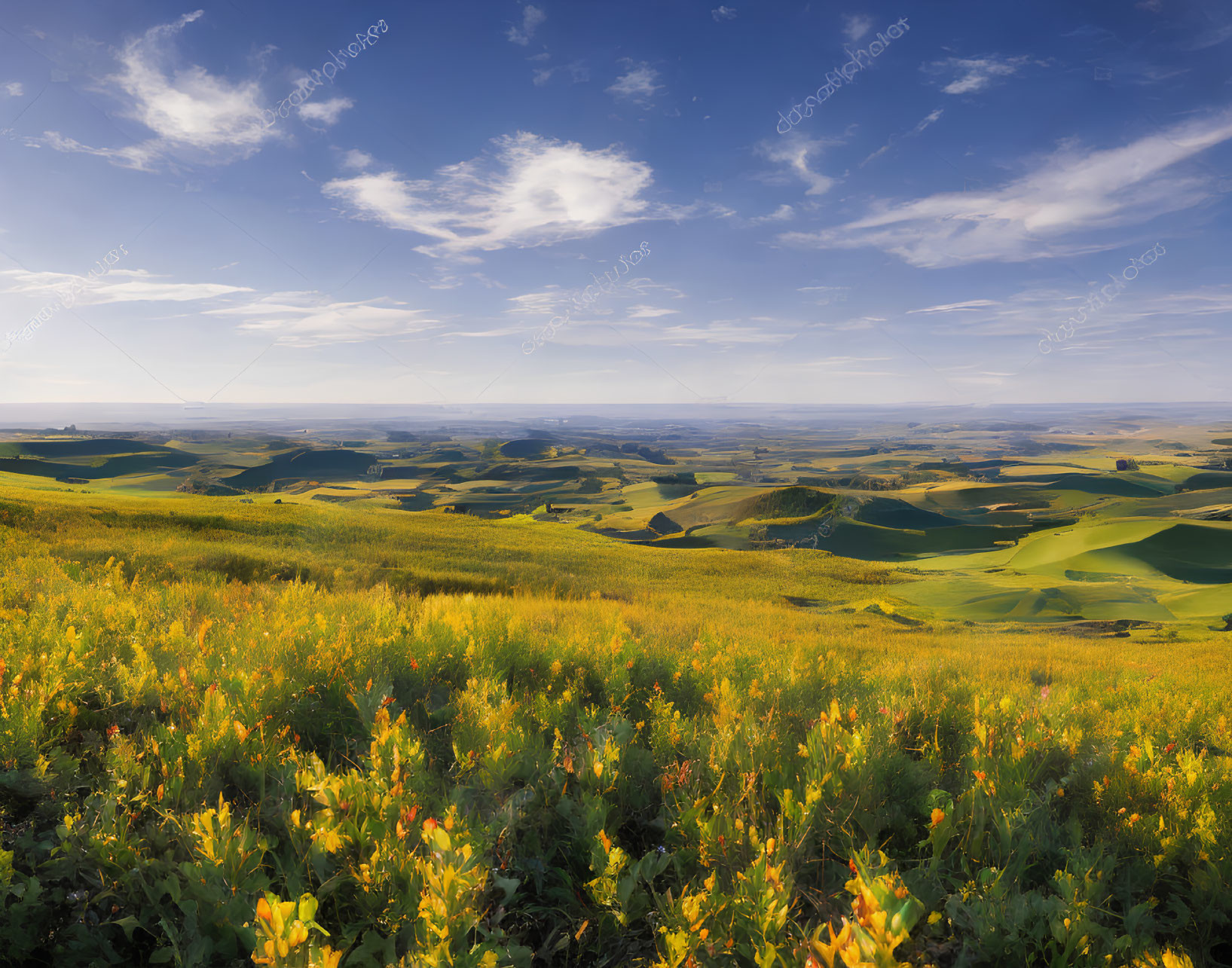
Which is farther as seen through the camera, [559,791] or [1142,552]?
[1142,552]

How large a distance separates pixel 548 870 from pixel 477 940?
54cm

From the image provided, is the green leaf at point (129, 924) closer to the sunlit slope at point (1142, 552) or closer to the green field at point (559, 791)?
the green field at point (559, 791)

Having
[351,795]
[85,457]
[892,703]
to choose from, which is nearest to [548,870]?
[351,795]

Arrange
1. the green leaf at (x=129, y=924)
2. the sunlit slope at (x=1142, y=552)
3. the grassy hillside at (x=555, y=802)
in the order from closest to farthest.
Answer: the green leaf at (x=129, y=924)
the grassy hillside at (x=555, y=802)
the sunlit slope at (x=1142, y=552)

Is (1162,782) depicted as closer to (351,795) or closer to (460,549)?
(351,795)

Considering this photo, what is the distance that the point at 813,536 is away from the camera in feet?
161

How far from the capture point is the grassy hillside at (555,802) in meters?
2.46

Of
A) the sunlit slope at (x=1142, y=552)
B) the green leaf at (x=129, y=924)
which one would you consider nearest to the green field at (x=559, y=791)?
the green leaf at (x=129, y=924)

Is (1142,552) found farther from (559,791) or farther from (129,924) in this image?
(129,924)

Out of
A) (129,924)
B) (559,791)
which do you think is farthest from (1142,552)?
(129,924)

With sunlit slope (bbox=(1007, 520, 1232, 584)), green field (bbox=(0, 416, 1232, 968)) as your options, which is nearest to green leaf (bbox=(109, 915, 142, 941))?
green field (bbox=(0, 416, 1232, 968))

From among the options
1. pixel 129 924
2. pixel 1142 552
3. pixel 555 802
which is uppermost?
pixel 129 924

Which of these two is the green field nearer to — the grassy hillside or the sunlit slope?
the grassy hillside

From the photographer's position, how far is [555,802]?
3.54m
